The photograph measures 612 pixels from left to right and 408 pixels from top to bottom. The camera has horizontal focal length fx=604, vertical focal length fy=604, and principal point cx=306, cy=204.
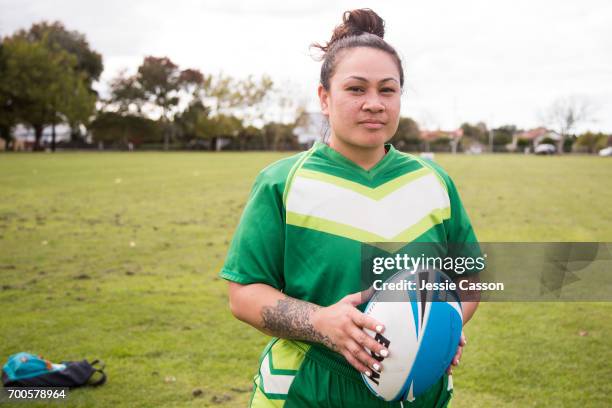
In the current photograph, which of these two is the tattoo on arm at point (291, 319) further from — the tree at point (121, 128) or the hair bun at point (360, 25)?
the tree at point (121, 128)

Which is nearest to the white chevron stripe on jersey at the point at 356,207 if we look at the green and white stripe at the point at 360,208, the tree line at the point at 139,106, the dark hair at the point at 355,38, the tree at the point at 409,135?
the green and white stripe at the point at 360,208

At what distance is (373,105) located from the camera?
2.31m

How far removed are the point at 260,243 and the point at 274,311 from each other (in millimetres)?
261

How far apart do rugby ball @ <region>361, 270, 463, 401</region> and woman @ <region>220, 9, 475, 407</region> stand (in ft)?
0.57

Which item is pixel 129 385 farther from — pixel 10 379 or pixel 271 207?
pixel 271 207

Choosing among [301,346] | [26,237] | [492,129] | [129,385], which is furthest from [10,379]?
[492,129]

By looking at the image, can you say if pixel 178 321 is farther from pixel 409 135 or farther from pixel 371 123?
pixel 409 135

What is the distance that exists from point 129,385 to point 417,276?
3745 mm

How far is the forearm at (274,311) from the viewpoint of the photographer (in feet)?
7.23

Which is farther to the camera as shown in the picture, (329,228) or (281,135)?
(281,135)

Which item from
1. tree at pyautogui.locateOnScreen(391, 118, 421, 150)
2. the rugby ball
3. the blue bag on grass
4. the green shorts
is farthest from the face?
tree at pyautogui.locateOnScreen(391, 118, 421, 150)

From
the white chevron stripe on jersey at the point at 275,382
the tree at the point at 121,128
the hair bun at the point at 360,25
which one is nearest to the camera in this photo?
the white chevron stripe on jersey at the point at 275,382

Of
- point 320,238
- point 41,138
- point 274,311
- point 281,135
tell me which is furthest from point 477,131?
point 274,311

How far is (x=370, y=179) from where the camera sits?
7.97 ft
